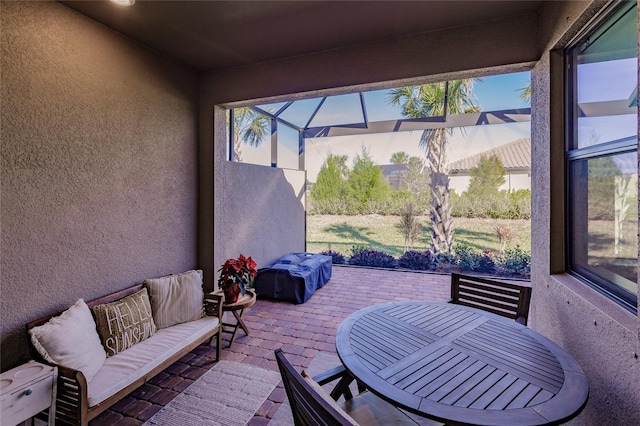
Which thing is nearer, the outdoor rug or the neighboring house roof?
the outdoor rug

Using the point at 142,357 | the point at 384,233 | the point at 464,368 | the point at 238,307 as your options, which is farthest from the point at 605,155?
the point at 384,233

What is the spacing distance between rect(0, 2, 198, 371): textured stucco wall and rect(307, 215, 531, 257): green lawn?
559 cm

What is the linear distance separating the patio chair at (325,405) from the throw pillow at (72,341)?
1.66 m

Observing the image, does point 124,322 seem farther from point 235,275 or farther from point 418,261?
point 418,261

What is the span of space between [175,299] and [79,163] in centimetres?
145

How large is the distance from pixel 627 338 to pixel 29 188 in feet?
11.9

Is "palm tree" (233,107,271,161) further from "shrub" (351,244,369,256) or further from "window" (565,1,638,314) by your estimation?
"window" (565,1,638,314)

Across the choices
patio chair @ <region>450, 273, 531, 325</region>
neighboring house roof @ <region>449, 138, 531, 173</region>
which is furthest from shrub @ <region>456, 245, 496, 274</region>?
patio chair @ <region>450, 273, 531, 325</region>

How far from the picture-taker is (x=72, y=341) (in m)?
1.99

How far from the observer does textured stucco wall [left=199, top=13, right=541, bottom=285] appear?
2559mm

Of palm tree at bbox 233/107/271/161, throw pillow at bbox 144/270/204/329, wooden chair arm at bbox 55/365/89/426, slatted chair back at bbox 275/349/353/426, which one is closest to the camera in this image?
slatted chair back at bbox 275/349/353/426

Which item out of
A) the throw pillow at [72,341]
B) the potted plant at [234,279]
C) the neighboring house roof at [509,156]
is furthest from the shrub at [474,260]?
the throw pillow at [72,341]

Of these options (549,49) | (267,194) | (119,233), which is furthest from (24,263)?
(549,49)

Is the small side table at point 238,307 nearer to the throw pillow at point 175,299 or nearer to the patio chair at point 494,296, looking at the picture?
the throw pillow at point 175,299
